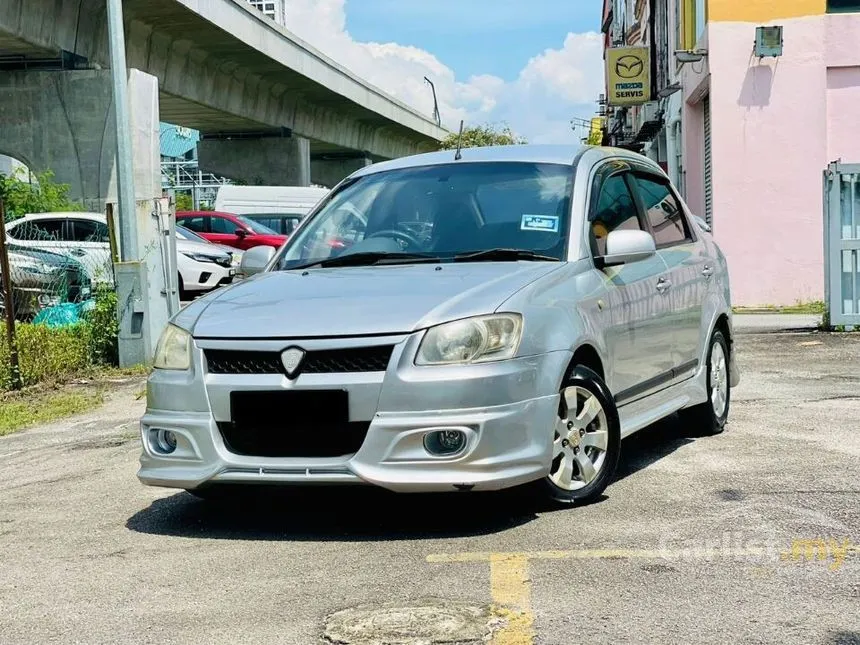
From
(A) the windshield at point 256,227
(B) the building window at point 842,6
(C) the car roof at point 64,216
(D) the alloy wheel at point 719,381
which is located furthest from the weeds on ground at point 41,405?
(A) the windshield at point 256,227

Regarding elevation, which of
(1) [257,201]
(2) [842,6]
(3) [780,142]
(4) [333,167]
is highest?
(2) [842,6]

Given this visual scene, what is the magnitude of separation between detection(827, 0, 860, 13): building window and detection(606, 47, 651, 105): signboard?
9.74 m

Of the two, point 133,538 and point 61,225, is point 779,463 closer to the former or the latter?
point 133,538

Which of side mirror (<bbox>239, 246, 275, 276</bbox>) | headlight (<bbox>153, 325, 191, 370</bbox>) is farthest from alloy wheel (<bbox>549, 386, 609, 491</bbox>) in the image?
side mirror (<bbox>239, 246, 275, 276</bbox>)

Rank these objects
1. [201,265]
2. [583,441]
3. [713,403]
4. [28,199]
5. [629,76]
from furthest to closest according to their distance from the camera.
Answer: [629,76], [201,265], [28,199], [713,403], [583,441]

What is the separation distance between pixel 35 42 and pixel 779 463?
65.3 ft

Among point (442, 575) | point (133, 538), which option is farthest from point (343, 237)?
point (442, 575)

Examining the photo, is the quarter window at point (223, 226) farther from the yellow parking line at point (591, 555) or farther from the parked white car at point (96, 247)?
the yellow parking line at point (591, 555)

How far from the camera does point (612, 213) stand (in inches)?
273

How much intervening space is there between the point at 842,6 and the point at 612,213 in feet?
48.8

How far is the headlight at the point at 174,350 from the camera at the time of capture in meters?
5.76

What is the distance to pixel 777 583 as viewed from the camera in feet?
15.1

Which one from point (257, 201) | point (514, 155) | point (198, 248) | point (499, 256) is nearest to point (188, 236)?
point (198, 248)

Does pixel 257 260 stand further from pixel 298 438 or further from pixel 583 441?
pixel 583 441
